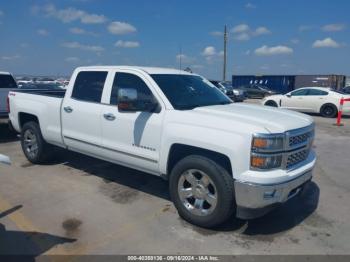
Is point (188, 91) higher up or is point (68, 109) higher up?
point (188, 91)

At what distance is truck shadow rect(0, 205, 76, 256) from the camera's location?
3.42 meters

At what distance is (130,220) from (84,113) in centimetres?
194

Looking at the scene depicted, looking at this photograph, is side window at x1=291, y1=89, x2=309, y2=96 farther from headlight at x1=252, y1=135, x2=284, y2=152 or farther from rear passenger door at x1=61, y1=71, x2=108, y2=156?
headlight at x1=252, y1=135, x2=284, y2=152

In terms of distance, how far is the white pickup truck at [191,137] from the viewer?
11.6ft

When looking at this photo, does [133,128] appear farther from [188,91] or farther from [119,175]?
[119,175]

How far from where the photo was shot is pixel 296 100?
1722cm

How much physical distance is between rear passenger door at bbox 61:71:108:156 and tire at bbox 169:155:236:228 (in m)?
1.60

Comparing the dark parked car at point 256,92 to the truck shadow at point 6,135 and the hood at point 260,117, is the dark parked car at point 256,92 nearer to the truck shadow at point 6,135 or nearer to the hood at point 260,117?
the truck shadow at point 6,135

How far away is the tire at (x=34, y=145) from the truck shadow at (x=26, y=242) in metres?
2.54

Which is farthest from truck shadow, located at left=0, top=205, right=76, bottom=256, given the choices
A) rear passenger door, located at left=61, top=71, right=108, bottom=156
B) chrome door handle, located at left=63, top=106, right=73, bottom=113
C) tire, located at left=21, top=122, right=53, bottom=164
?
tire, located at left=21, top=122, right=53, bottom=164

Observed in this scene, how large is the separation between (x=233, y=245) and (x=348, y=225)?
1680 millimetres

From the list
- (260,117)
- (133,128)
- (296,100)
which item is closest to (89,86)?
(133,128)

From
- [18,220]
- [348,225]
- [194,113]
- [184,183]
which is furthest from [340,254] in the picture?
[18,220]

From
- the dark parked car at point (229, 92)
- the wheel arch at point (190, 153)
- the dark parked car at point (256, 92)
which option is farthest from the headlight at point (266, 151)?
the dark parked car at point (256, 92)
